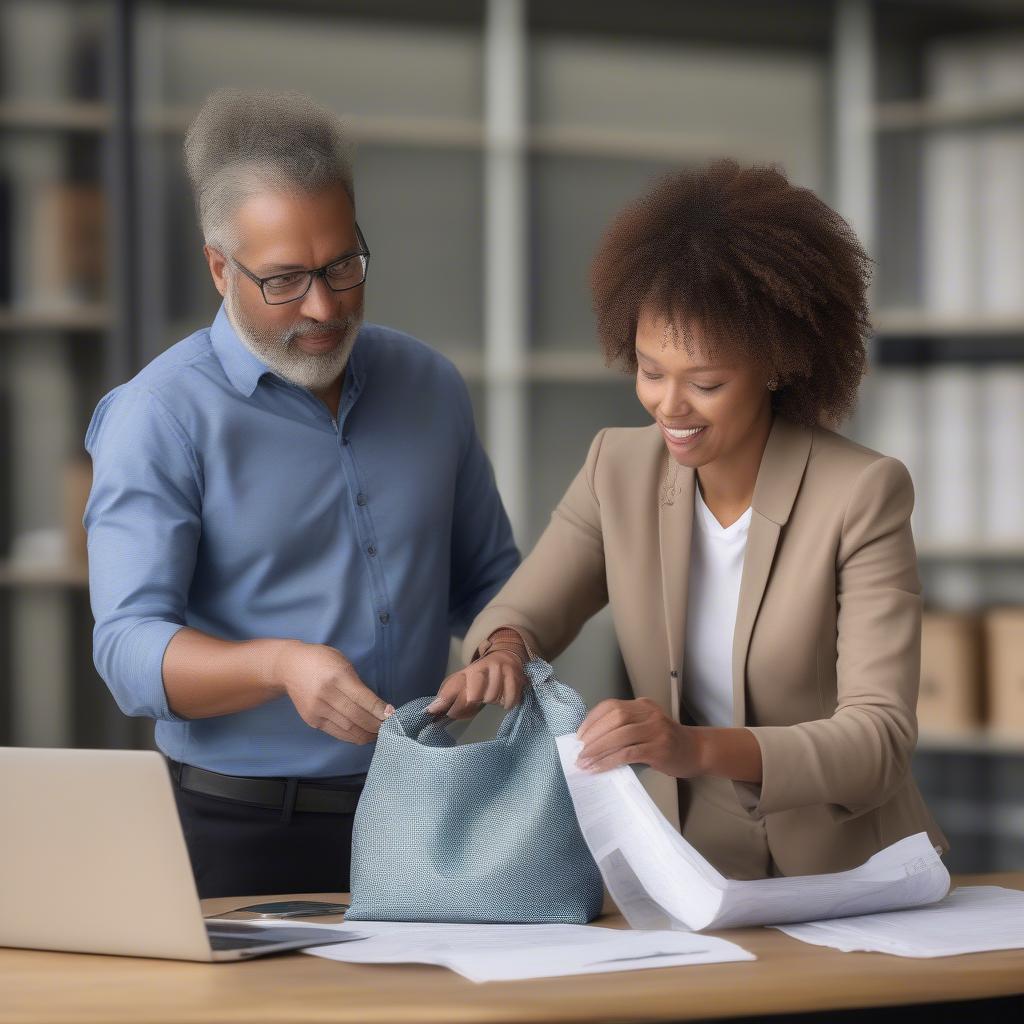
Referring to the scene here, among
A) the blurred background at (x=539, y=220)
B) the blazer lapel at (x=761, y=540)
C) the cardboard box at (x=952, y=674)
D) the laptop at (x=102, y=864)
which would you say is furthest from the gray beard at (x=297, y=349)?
the cardboard box at (x=952, y=674)

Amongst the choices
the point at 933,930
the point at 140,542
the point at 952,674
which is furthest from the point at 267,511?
the point at 952,674

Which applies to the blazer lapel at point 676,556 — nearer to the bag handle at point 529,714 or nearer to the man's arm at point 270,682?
the bag handle at point 529,714

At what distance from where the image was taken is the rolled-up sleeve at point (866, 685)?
5.14ft

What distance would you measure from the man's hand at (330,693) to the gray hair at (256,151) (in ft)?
1.88

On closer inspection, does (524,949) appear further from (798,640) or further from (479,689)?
(798,640)

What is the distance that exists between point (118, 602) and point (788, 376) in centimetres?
85

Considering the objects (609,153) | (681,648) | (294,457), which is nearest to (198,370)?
(294,457)

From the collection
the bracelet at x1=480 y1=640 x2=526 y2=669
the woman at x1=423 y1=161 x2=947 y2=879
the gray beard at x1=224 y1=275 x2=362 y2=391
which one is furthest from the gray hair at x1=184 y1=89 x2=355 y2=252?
the bracelet at x1=480 y1=640 x2=526 y2=669

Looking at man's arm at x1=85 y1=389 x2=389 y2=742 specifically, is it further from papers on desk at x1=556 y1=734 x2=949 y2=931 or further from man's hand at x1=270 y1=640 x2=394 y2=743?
papers on desk at x1=556 y1=734 x2=949 y2=931

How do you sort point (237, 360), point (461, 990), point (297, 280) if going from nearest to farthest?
point (461, 990) → point (297, 280) → point (237, 360)

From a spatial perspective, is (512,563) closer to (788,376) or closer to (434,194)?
(788,376)

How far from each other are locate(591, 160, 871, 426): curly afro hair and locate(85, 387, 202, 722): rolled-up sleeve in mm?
583

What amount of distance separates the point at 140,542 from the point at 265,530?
6.8 inches

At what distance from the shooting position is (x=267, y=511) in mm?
1942
